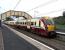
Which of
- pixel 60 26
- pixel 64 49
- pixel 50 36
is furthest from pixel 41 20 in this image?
pixel 60 26

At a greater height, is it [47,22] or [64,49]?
[47,22]

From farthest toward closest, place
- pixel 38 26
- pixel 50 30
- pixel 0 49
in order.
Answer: pixel 38 26
pixel 50 30
pixel 0 49

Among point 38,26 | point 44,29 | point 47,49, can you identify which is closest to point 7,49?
point 47,49

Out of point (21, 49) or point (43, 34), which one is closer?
point (21, 49)

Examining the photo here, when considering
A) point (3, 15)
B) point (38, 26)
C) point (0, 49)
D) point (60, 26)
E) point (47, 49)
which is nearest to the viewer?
point (47, 49)

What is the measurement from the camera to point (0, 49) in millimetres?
15375

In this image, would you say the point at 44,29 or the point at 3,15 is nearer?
the point at 44,29

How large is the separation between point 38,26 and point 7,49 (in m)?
15.1

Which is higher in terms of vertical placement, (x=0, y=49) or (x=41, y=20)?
(x=41, y=20)

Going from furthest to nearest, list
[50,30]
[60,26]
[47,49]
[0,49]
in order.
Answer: [60,26] < [50,30] < [0,49] < [47,49]

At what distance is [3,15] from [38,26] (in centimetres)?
8108

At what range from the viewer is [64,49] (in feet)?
53.0

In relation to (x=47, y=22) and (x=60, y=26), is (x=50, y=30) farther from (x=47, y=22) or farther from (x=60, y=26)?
(x=60, y=26)

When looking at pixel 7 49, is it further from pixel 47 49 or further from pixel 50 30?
pixel 50 30
